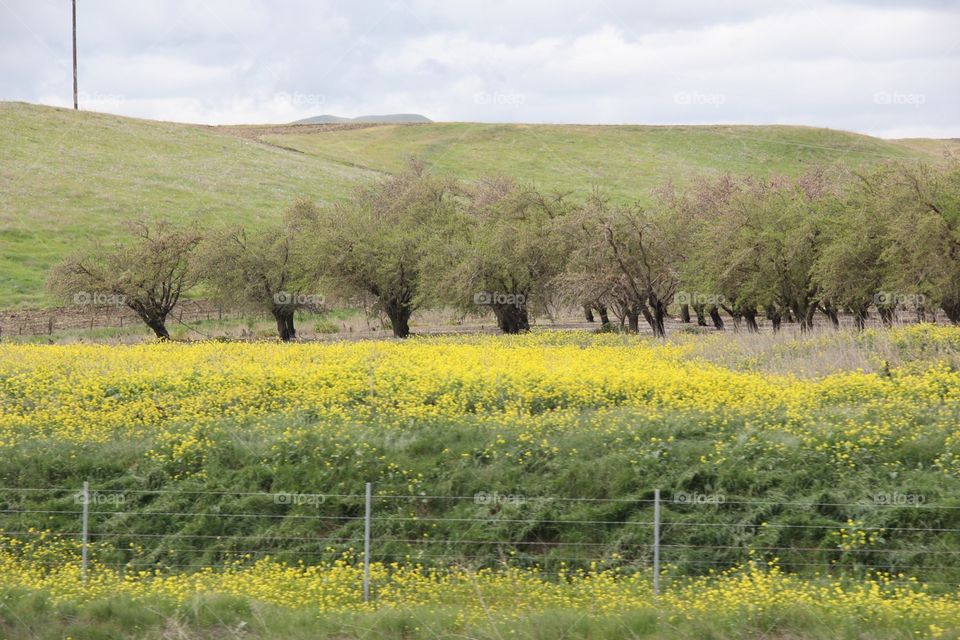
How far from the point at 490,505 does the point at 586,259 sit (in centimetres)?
2512

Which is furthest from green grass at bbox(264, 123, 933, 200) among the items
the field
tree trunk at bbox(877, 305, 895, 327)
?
the field

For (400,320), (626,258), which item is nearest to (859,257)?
(626,258)

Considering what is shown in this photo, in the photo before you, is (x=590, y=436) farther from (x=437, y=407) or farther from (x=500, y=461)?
(x=437, y=407)

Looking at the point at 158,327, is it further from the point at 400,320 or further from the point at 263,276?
the point at 400,320

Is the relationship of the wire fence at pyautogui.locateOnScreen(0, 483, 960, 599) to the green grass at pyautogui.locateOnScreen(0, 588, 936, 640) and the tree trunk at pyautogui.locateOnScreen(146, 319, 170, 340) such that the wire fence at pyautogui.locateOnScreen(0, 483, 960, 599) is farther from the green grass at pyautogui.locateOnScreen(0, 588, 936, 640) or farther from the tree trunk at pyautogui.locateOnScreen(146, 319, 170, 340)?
the tree trunk at pyautogui.locateOnScreen(146, 319, 170, 340)

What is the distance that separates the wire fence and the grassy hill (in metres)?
36.1

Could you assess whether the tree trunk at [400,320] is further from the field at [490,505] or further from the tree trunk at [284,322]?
the field at [490,505]

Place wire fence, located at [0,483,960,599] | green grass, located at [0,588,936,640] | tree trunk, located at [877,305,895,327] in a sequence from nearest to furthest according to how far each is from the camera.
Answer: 1. green grass, located at [0,588,936,640]
2. wire fence, located at [0,483,960,599]
3. tree trunk, located at [877,305,895,327]

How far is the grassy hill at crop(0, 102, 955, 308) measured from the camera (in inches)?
2753

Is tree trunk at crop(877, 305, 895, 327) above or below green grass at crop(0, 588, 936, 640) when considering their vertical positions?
above

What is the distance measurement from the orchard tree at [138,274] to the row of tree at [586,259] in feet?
0.25

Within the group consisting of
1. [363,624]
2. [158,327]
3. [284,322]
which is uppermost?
[284,322]

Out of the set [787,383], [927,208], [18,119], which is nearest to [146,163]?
[18,119]

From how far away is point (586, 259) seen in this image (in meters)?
38.2
